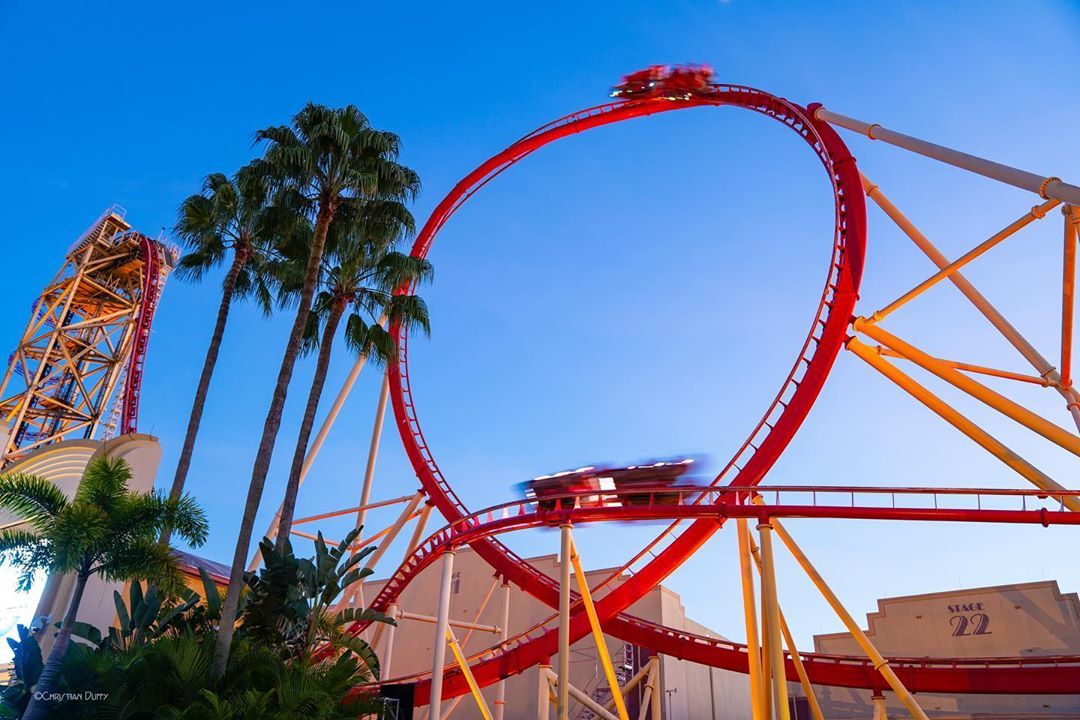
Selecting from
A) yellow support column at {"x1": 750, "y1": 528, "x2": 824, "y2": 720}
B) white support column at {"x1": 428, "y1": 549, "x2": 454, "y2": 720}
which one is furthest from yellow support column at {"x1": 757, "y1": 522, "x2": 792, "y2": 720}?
white support column at {"x1": 428, "y1": 549, "x2": 454, "y2": 720}

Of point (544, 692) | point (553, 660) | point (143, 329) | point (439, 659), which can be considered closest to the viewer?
point (439, 659)

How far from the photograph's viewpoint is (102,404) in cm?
3425

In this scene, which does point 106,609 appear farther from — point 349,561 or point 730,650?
point 730,650

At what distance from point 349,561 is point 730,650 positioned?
310 inches

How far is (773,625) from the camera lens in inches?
509

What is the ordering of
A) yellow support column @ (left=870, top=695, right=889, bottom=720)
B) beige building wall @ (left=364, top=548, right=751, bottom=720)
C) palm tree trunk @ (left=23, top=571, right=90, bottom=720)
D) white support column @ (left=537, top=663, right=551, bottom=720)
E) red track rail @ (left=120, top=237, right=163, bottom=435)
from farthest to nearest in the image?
red track rail @ (left=120, top=237, right=163, bottom=435)
beige building wall @ (left=364, top=548, right=751, bottom=720)
white support column @ (left=537, top=663, right=551, bottom=720)
yellow support column @ (left=870, top=695, right=889, bottom=720)
palm tree trunk @ (left=23, top=571, right=90, bottom=720)

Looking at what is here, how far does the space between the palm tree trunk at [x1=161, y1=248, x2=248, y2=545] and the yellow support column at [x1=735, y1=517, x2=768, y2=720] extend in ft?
34.7

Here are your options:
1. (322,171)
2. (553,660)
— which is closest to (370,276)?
(322,171)

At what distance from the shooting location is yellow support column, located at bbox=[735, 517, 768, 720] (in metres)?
13.7

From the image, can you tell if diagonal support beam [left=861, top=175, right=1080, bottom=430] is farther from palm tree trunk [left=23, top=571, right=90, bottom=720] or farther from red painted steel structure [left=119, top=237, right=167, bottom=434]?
red painted steel structure [left=119, top=237, right=167, bottom=434]

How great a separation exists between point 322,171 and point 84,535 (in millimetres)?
8957

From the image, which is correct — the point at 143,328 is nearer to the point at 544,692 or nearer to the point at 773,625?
the point at 544,692

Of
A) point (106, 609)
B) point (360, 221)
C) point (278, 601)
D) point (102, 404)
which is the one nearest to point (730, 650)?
point (278, 601)

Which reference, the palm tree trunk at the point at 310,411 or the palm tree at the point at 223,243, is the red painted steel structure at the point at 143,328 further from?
the palm tree trunk at the point at 310,411
